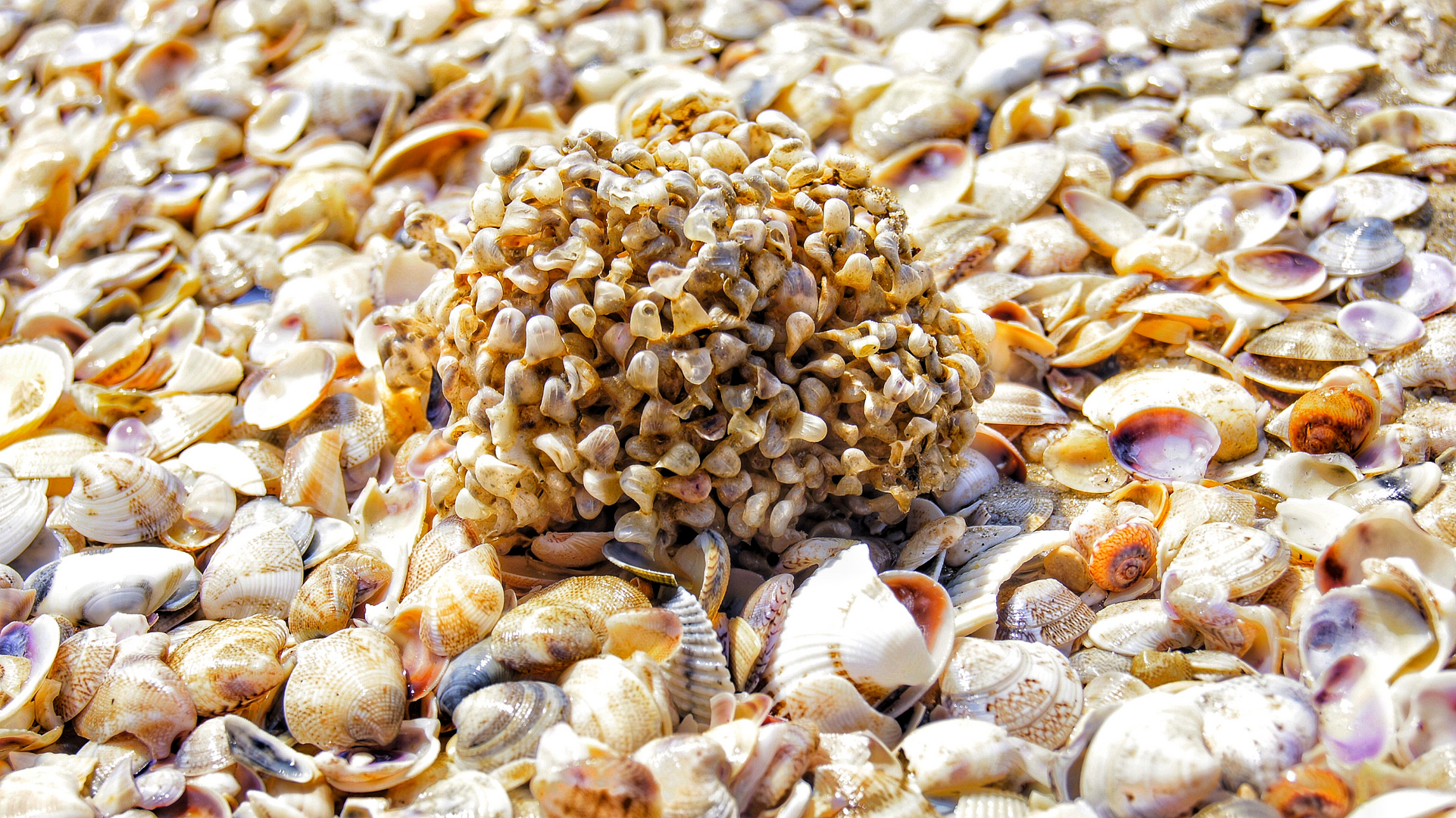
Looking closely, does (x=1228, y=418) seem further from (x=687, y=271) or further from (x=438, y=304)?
(x=438, y=304)

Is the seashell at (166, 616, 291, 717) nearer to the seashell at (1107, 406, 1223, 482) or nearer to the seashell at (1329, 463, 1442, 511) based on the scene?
the seashell at (1107, 406, 1223, 482)

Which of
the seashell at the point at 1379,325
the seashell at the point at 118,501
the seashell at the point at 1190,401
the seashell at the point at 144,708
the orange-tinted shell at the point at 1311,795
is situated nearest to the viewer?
the orange-tinted shell at the point at 1311,795

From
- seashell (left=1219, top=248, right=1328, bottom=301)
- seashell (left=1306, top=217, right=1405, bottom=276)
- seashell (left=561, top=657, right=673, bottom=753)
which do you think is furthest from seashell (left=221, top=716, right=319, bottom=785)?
seashell (left=1306, top=217, right=1405, bottom=276)

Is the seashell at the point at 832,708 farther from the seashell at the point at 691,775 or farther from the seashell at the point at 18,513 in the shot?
the seashell at the point at 18,513

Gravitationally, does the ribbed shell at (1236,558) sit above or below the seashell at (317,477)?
above

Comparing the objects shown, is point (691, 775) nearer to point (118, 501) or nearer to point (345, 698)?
point (345, 698)

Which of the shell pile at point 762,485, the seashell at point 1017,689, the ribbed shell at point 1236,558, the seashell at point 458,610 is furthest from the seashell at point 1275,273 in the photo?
the seashell at point 458,610

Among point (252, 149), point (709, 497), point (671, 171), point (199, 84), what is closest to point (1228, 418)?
point (709, 497)
